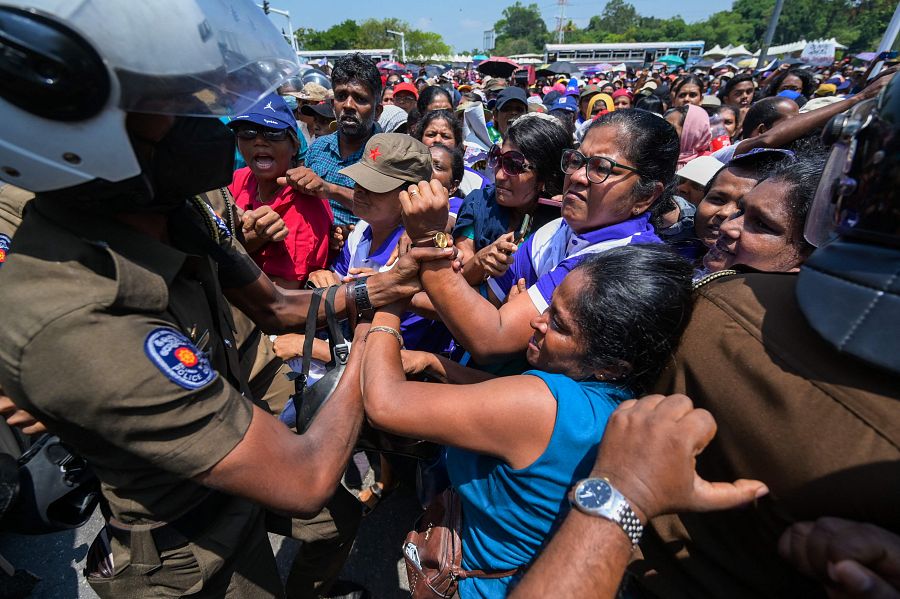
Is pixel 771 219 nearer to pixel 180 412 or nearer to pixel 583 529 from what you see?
pixel 583 529

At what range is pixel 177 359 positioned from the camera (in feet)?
3.48

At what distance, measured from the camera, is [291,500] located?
1.17 metres

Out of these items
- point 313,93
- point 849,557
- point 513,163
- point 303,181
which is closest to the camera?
point 849,557

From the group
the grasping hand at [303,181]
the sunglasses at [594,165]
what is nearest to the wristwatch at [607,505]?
the sunglasses at [594,165]

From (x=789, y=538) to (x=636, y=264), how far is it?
0.74m

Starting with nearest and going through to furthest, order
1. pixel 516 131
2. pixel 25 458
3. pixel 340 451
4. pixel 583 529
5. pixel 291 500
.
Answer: pixel 583 529
pixel 291 500
pixel 340 451
pixel 25 458
pixel 516 131

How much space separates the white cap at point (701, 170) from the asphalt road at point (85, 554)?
9.92 ft

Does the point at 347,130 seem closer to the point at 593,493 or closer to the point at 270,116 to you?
the point at 270,116

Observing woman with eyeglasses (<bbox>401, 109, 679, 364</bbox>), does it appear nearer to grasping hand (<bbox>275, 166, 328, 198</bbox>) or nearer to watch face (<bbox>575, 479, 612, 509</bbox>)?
watch face (<bbox>575, 479, 612, 509</bbox>)

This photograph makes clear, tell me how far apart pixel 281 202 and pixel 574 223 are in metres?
2.00

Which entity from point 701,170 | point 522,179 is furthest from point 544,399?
point 701,170

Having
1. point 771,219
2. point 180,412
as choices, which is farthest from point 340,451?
point 771,219

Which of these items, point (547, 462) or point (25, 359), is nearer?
point (25, 359)

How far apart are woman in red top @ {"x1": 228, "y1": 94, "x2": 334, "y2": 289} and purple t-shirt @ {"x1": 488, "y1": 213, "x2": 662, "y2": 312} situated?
1.37 m
